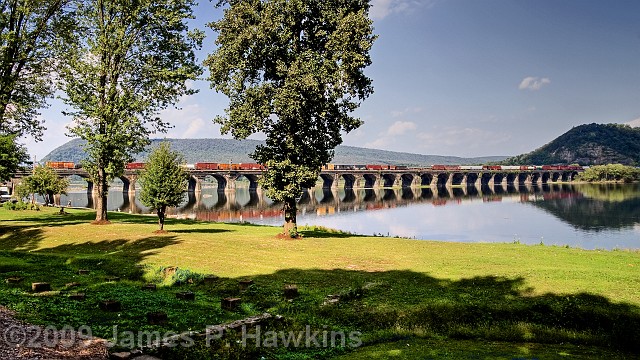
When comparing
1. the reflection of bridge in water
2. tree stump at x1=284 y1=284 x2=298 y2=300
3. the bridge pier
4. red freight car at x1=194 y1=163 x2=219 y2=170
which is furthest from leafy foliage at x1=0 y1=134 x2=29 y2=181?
the bridge pier

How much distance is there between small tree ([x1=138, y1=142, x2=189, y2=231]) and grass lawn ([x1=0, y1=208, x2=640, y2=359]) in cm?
530

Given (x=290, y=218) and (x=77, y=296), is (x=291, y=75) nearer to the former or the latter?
(x=290, y=218)

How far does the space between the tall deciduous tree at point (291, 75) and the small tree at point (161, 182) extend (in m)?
6.12

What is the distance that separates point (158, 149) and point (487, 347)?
100ft

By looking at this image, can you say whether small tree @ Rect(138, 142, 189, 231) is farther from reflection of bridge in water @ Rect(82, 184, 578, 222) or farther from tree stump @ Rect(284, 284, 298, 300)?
reflection of bridge in water @ Rect(82, 184, 578, 222)

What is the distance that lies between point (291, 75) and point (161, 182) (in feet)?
45.1

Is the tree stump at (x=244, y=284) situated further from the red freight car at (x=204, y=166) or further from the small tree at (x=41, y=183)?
the red freight car at (x=204, y=166)

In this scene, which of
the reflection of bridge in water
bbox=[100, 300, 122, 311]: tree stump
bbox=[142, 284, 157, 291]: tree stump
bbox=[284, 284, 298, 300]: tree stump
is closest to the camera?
bbox=[100, 300, 122, 311]: tree stump

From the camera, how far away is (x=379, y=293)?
58.3 feet

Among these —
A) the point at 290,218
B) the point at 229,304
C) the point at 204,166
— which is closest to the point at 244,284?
the point at 229,304

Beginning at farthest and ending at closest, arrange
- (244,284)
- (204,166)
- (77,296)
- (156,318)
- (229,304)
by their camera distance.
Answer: (204,166) → (244,284) → (229,304) → (77,296) → (156,318)

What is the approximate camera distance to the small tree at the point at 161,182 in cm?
3506

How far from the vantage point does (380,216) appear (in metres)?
85.2

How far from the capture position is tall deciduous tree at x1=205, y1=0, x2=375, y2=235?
31156mm
